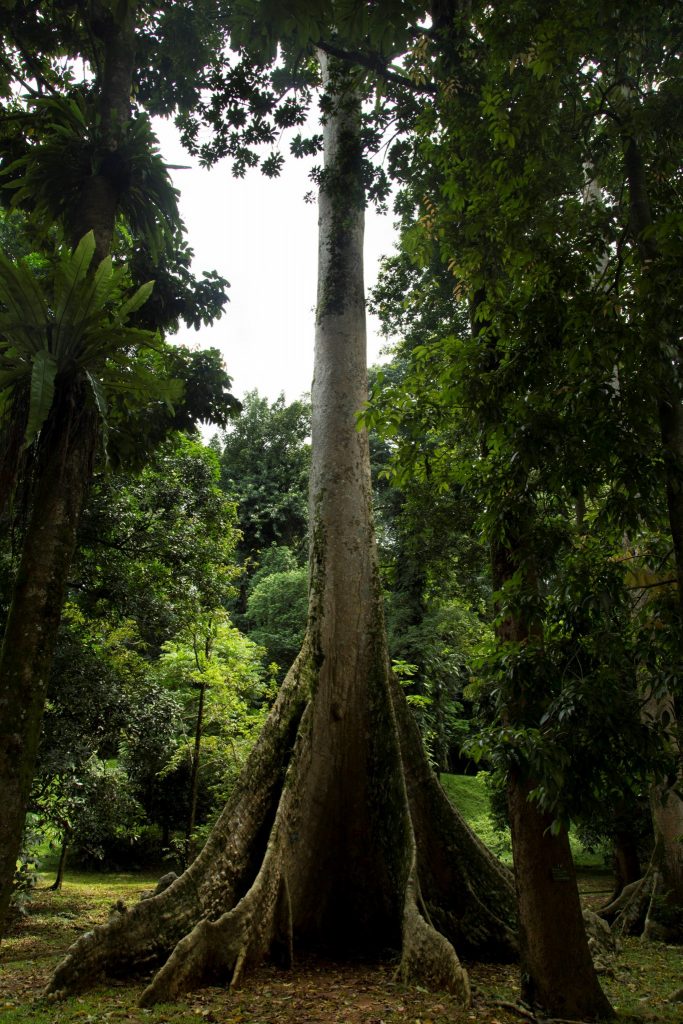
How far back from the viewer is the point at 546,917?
4.34 metres

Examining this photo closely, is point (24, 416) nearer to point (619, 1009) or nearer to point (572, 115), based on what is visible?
point (572, 115)

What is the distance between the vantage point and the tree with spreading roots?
453 cm

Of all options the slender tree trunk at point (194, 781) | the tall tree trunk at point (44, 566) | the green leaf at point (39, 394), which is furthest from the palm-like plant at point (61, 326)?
the slender tree trunk at point (194, 781)

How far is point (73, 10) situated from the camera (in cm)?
738

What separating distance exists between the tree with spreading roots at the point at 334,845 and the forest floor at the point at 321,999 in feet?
0.49

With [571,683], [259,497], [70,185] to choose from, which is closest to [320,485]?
[70,185]

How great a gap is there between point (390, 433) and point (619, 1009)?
14.4ft

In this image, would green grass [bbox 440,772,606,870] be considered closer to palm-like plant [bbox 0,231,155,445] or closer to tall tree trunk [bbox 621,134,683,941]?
tall tree trunk [bbox 621,134,683,941]

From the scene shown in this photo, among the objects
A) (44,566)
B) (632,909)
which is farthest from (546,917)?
(632,909)

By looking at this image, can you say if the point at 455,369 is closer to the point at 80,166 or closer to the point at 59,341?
the point at 59,341

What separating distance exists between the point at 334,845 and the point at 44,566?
3322 millimetres

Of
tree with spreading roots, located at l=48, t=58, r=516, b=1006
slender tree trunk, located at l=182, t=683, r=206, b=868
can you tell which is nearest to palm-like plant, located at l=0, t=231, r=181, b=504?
tree with spreading roots, located at l=48, t=58, r=516, b=1006

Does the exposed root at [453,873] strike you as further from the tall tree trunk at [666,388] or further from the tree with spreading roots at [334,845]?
the tall tree trunk at [666,388]

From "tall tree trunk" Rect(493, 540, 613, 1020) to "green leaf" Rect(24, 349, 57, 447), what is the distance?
10.1ft
